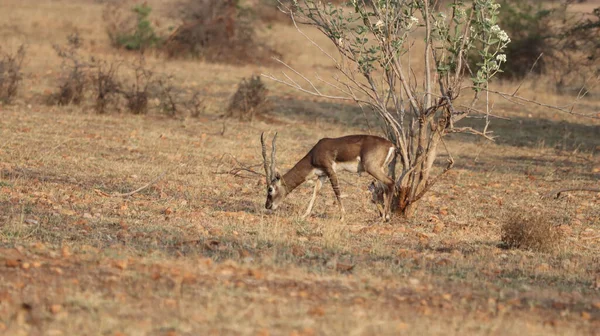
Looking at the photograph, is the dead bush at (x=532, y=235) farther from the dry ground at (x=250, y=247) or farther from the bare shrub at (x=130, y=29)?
the bare shrub at (x=130, y=29)

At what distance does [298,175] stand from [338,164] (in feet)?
1.93

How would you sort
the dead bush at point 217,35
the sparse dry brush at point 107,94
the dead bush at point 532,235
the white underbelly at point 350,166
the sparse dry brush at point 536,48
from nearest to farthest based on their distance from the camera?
the dead bush at point 532,235, the white underbelly at point 350,166, the sparse dry brush at point 107,94, the sparse dry brush at point 536,48, the dead bush at point 217,35

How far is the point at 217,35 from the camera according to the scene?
3312cm

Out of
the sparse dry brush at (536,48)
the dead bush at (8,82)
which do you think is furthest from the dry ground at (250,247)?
the sparse dry brush at (536,48)

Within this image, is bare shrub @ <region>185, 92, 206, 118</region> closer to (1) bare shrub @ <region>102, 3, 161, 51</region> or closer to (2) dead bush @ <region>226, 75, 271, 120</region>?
(2) dead bush @ <region>226, 75, 271, 120</region>

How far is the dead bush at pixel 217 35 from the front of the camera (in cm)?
3284

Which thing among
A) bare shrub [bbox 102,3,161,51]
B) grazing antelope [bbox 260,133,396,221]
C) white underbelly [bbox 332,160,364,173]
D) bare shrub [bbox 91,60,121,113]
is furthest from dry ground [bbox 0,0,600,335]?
bare shrub [bbox 102,3,161,51]

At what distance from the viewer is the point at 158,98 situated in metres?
23.3

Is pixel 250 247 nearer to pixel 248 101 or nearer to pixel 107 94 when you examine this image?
pixel 248 101

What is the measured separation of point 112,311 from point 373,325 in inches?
69.8

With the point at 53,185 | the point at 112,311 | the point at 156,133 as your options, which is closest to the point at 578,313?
the point at 112,311

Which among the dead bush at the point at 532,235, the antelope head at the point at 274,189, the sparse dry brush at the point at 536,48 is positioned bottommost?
the antelope head at the point at 274,189

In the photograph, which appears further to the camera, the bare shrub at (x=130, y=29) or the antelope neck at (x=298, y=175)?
the bare shrub at (x=130, y=29)

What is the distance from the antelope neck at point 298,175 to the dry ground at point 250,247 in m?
0.38
